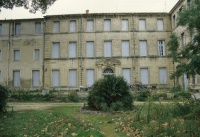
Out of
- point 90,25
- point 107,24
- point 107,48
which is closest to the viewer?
point 107,48

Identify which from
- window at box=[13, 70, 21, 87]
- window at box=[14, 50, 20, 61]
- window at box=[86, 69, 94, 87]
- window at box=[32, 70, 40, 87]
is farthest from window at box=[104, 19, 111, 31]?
window at box=[13, 70, 21, 87]

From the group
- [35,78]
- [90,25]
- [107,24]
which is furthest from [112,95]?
[35,78]

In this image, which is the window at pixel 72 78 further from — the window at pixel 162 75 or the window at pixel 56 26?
the window at pixel 162 75

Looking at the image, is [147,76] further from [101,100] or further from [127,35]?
[101,100]

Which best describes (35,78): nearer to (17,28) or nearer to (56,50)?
(56,50)

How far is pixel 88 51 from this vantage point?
34.8m

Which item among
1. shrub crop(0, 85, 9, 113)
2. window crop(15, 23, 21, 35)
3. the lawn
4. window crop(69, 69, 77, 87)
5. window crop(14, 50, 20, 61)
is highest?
window crop(15, 23, 21, 35)

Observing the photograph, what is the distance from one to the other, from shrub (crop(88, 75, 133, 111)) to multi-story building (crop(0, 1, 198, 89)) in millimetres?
19146

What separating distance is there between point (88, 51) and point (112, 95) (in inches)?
825

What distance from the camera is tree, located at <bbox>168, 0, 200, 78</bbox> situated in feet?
30.0

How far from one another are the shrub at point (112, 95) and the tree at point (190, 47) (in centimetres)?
431

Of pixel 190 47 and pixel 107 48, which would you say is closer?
pixel 190 47

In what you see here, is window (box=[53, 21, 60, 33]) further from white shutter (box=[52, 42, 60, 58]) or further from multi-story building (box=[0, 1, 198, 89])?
white shutter (box=[52, 42, 60, 58])

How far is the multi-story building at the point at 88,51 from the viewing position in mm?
34156
